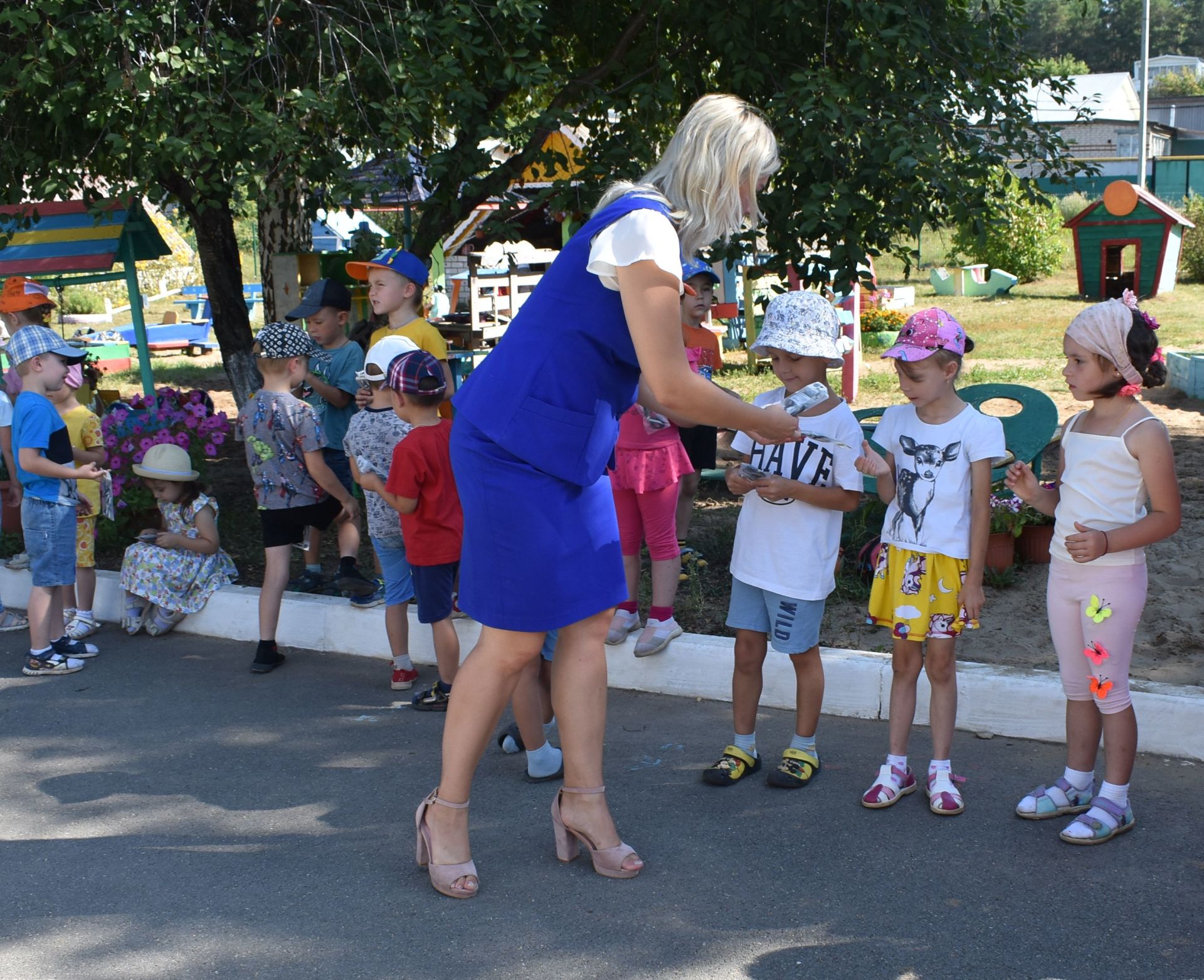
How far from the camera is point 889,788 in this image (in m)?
3.59

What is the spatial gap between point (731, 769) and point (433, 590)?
4.34ft

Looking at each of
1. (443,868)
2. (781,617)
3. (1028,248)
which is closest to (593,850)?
(443,868)

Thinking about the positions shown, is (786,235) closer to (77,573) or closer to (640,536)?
(640,536)

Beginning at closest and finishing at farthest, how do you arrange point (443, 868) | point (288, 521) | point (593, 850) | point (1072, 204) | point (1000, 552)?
point (443, 868), point (593, 850), point (288, 521), point (1000, 552), point (1072, 204)

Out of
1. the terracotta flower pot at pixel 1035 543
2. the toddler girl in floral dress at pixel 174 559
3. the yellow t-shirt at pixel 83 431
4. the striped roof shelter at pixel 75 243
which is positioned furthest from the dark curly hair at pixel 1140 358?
the striped roof shelter at pixel 75 243

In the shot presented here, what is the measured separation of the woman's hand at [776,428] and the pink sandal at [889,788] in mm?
1192

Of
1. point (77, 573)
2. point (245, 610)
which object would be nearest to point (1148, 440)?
point (245, 610)

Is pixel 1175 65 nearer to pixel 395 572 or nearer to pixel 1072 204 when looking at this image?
pixel 1072 204

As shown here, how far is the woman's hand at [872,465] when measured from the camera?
3.50 meters

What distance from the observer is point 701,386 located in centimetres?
286

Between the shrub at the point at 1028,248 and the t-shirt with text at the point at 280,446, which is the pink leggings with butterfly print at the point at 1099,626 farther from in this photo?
the shrub at the point at 1028,248

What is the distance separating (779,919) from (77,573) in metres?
4.22

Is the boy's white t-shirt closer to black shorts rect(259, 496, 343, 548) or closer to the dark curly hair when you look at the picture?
the dark curly hair

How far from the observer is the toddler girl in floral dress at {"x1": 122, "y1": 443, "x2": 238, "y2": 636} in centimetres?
567
